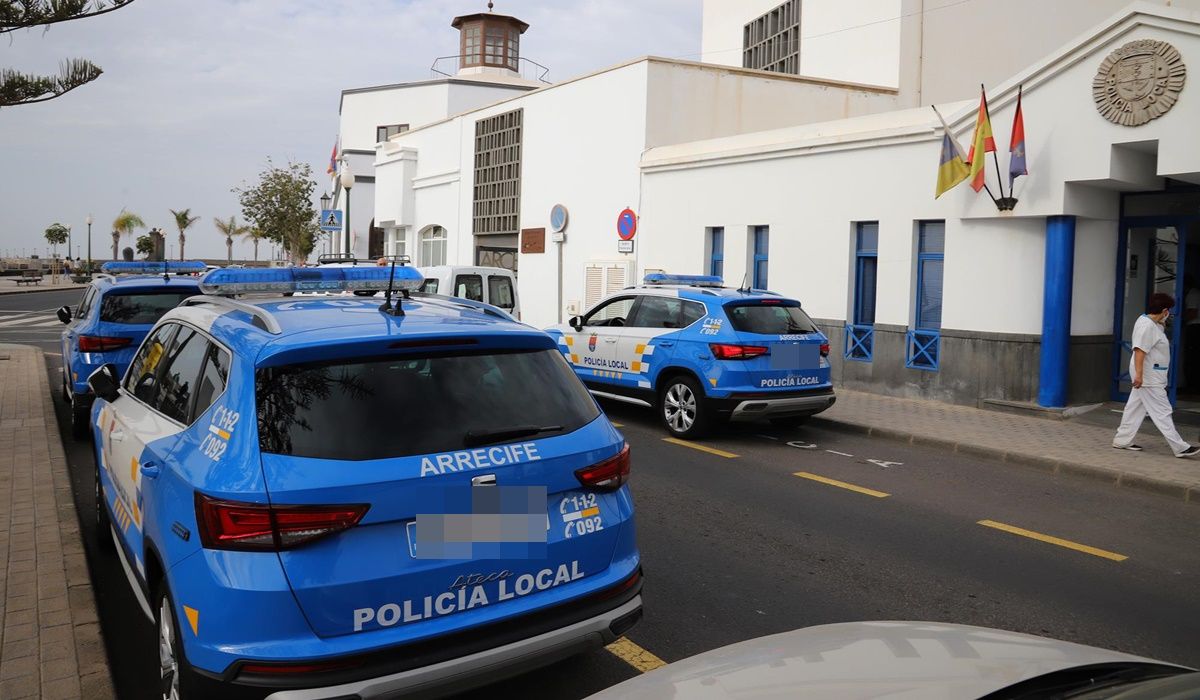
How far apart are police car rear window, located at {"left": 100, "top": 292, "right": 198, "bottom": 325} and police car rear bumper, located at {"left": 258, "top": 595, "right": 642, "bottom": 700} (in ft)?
24.0

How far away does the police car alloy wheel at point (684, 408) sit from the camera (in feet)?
34.2

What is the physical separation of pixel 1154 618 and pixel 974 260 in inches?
353

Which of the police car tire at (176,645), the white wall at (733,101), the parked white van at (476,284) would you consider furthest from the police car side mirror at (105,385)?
the white wall at (733,101)

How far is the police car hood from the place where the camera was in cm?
227

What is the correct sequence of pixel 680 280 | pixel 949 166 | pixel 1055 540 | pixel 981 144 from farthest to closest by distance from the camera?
pixel 949 166
pixel 981 144
pixel 680 280
pixel 1055 540

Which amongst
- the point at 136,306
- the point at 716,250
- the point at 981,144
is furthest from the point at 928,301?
the point at 136,306

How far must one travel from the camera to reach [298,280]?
5461mm

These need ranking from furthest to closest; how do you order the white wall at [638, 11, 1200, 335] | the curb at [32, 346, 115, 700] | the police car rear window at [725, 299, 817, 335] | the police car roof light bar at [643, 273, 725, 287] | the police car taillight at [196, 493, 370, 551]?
1. the police car roof light bar at [643, 273, 725, 287]
2. the white wall at [638, 11, 1200, 335]
3. the police car rear window at [725, 299, 817, 335]
4. the curb at [32, 346, 115, 700]
5. the police car taillight at [196, 493, 370, 551]

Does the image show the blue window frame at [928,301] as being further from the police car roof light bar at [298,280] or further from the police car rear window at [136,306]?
the police car roof light bar at [298,280]

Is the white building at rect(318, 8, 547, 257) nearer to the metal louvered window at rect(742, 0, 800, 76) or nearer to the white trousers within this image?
the metal louvered window at rect(742, 0, 800, 76)

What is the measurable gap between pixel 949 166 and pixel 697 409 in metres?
5.77

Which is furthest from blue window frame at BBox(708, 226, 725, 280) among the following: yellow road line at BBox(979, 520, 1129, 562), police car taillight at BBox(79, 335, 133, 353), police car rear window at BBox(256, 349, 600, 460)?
police car rear window at BBox(256, 349, 600, 460)

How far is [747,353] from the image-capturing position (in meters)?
10.2

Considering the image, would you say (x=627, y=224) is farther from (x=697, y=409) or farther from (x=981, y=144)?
(x=697, y=409)
